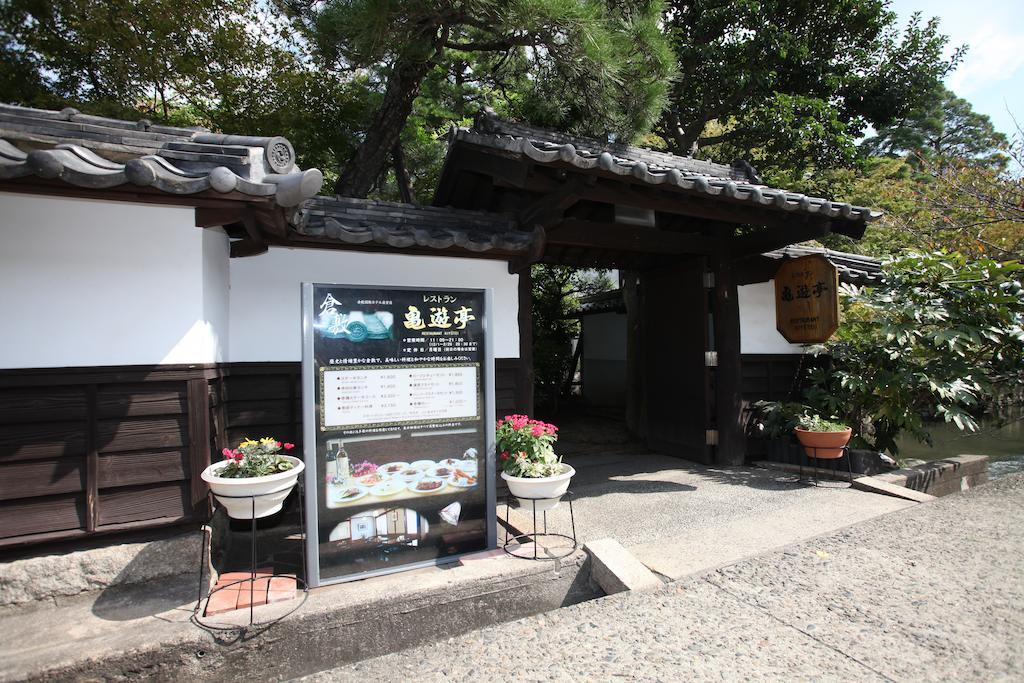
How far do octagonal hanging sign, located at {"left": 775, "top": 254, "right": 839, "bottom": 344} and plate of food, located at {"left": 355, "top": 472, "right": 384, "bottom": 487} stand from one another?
5.53 meters

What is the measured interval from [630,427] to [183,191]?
843cm

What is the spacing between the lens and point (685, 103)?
1173cm

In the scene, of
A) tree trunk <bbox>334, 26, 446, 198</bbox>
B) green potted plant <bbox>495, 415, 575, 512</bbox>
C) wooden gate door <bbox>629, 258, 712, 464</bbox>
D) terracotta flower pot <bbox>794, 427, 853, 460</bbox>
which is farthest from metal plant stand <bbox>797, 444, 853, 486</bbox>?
tree trunk <bbox>334, 26, 446, 198</bbox>

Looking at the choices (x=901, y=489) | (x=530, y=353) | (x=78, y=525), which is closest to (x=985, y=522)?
(x=901, y=489)

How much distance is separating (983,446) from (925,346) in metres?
6.33

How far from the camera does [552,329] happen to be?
1305 centimetres

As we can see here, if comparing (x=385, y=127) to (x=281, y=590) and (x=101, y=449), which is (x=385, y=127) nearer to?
(x=101, y=449)

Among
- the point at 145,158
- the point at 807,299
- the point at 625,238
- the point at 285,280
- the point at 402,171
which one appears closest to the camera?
the point at 145,158

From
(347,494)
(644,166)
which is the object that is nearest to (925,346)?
(644,166)

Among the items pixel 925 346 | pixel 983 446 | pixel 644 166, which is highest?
pixel 644 166

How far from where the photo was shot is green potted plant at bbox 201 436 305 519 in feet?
9.89

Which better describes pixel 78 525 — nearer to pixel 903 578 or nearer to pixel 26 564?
pixel 26 564

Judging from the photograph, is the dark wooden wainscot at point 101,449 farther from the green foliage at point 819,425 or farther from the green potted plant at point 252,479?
the green foliage at point 819,425

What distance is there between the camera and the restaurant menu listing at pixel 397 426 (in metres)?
3.25
